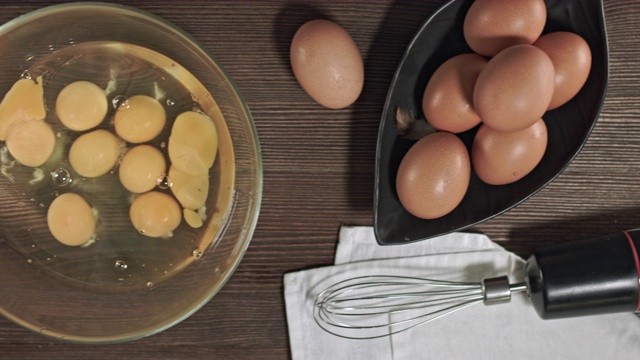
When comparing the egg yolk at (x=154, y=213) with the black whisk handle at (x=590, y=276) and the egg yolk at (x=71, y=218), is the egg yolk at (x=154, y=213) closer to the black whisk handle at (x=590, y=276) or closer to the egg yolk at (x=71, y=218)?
the egg yolk at (x=71, y=218)

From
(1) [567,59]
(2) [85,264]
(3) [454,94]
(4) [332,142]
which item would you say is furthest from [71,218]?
(1) [567,59]

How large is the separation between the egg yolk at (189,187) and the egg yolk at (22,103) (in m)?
0.15

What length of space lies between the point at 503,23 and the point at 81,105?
16.5 inches

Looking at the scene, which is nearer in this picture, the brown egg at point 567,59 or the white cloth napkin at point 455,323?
the brown egg at point 567,59

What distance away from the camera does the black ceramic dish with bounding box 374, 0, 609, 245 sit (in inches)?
26.5

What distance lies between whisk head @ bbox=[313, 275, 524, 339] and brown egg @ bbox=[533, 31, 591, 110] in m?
0.23

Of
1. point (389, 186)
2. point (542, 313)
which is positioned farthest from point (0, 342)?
point (542, 313)

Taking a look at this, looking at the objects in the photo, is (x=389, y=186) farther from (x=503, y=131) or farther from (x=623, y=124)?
(x=623, y=124)

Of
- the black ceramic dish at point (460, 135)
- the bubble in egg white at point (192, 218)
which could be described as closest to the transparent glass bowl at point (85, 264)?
the bubble in egg white at point (192, 218)

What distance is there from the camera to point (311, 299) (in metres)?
0.75

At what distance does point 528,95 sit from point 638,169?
0.23 meters

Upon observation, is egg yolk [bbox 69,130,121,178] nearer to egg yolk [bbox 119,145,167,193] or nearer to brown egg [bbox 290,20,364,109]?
egg yolk [bbox 119,145,167,193]

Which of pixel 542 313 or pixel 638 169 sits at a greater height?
pixel 638 169

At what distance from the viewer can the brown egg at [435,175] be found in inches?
25.4
